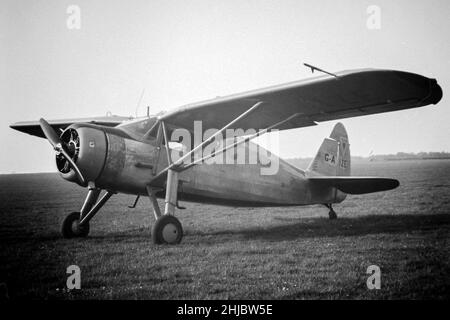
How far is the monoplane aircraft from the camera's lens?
560cm

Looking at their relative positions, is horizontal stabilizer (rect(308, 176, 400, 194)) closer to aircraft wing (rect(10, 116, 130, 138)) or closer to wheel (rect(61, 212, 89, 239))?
aircraft wing (rect(10, 116, 130, 138))

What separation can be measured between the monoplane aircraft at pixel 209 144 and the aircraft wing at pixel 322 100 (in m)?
0.02

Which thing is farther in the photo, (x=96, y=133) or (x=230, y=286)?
(x=96, y=133)

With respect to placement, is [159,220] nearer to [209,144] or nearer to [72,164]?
[72,164]

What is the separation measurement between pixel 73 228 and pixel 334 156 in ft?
25.3

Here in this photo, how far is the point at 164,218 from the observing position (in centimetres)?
623

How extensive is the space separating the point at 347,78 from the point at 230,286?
3419mm

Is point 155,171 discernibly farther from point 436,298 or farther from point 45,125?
point 436,298

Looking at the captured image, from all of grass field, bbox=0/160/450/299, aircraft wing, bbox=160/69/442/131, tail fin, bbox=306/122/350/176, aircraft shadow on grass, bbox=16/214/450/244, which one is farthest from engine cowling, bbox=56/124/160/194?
tail fin, bbox=306/122/350/176

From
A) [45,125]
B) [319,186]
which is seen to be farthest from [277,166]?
[45,125]

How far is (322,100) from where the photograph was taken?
6.21 meters

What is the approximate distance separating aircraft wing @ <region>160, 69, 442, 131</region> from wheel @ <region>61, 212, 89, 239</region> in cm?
293

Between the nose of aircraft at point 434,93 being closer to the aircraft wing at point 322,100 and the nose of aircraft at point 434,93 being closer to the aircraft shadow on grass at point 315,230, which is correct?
the aircraft wing at point 322,100

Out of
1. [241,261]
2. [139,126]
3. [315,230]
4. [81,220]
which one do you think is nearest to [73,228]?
[81,220]
